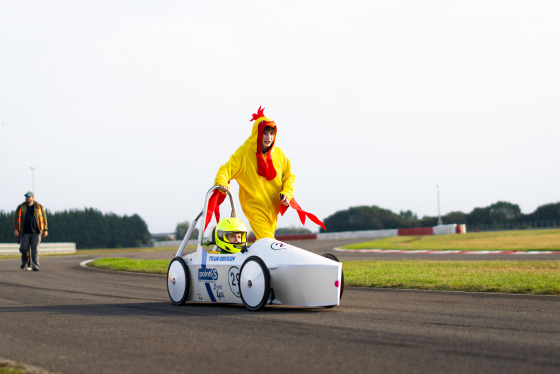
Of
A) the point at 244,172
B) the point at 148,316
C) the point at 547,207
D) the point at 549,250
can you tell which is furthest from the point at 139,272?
the point at 547,207

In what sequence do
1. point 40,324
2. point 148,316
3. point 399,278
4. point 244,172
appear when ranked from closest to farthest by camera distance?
point 40,324 < point 148,316 < point 244,172 < point 399,278

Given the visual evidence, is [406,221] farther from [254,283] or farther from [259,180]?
[254,283]

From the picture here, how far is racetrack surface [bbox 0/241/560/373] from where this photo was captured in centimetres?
461

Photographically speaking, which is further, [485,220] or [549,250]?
[485,220]

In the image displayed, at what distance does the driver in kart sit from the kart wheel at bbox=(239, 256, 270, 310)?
82 cm

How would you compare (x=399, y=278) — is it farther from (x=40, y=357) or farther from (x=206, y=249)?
(x=40, y=357)

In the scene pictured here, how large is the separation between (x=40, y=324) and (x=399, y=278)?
298 inches

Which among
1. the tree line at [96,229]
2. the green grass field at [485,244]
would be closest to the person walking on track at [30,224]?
the green grass field at [485,244]

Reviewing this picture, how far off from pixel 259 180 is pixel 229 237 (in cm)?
121

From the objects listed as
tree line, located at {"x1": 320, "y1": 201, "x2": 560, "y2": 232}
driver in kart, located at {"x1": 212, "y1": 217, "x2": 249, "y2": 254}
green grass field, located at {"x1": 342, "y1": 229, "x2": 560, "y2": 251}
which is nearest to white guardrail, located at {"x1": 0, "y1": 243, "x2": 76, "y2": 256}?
green grass field, located at {"x1": 342, "y1": 229, "x2": 560, "y2": 251}

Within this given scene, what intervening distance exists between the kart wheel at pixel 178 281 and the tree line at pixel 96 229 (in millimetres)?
106729

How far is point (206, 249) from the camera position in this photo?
30.4 ft

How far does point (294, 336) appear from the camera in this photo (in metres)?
5.84

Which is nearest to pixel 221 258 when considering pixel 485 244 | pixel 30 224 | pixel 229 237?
pixel 229 237
